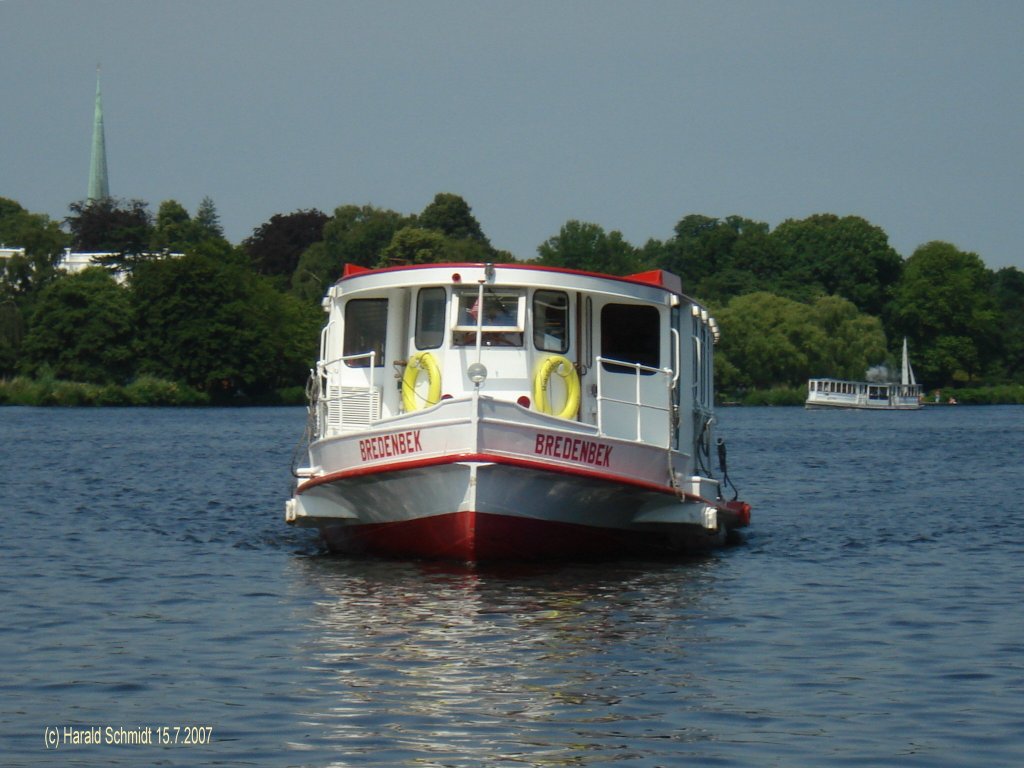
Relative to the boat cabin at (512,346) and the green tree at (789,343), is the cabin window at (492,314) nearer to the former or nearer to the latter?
the boat cabin at (512,346)

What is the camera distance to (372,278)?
2122 centimetres

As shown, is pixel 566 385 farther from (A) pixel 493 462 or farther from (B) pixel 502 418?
(A) pixel 493 462

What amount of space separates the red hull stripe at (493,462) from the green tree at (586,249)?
386ft

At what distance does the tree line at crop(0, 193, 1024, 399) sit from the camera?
107375 millimetres

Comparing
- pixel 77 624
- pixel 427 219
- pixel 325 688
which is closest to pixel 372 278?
pixel 77 624

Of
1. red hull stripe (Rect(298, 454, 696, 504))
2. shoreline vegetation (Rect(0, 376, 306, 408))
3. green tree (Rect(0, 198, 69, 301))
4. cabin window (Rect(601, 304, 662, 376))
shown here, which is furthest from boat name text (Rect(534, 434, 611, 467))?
green tree (Rect(0, 198, 69, 301))

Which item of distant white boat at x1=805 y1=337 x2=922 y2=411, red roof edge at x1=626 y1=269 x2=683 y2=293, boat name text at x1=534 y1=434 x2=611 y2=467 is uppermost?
distant white boat at x1=805 y1=337 x2=922 y2=411

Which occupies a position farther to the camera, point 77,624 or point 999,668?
point 77,624

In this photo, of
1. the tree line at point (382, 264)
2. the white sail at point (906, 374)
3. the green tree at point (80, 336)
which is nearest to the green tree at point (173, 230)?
the tree line at point (382, 264)

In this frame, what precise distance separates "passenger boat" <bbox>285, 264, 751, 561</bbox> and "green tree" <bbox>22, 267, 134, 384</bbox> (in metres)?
85.5

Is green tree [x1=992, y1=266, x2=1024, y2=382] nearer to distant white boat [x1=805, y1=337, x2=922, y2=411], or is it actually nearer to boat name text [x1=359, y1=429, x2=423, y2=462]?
distant white boat [x1=805, y1=337, x2=922, y2=411]

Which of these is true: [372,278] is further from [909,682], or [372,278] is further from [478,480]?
[909,682]

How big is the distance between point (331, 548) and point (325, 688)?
374 inches

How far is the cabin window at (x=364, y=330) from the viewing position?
21.8 metres
